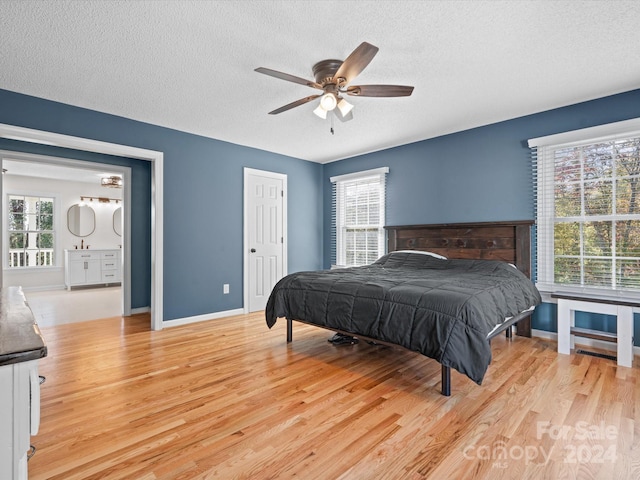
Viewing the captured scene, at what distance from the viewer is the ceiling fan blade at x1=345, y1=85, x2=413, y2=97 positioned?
248cm

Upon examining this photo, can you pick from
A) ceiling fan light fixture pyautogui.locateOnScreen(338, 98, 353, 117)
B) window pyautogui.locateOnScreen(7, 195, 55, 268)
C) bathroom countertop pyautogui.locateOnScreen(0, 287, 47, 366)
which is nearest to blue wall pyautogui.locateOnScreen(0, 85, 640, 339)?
ceiling fan light fixture pyautogui.locateOnScreen(338, 98, 353, 117)

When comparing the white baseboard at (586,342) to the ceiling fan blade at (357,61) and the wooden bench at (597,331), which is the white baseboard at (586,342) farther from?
the ceiling fan blade at (357,61)

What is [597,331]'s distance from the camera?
326cm

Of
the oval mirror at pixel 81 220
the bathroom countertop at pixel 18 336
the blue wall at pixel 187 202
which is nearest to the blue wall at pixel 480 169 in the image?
the blue wall at pixel 187 202

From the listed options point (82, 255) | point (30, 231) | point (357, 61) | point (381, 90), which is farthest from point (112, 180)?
point (357, 61)

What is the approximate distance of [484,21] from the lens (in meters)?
2.16

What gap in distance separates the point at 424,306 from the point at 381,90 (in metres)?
1.60

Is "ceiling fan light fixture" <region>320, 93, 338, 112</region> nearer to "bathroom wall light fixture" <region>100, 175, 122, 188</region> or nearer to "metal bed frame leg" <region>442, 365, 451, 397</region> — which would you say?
"metal bed frame leg" <region>442, 365, 451, 397</region>

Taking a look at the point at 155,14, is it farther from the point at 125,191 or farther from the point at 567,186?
the point at 567,186

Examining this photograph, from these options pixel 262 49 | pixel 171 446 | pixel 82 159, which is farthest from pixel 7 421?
pixel 82 159

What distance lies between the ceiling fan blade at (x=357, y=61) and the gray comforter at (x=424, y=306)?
5.17ft

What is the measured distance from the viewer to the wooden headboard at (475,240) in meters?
3.69

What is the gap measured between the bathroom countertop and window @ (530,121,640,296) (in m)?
4.13

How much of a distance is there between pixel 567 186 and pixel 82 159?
227 inches
